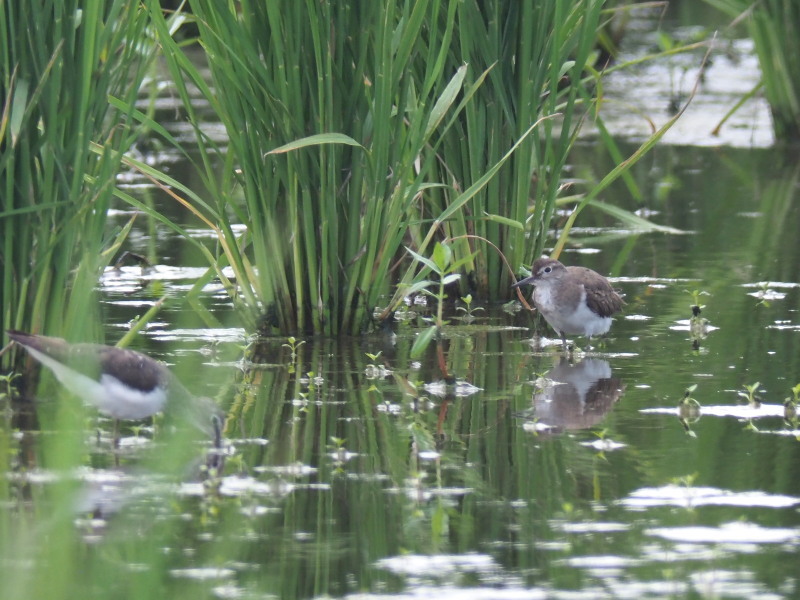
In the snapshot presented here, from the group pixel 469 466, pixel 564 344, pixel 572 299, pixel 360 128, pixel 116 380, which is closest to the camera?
pixel 469 466

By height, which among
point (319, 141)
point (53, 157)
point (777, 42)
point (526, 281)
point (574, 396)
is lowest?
point (574, 396)

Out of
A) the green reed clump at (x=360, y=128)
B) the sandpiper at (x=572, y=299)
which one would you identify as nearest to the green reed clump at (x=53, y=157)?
the green reed clump at (x=360, y=128)

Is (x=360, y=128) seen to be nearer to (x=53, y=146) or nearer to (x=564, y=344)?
(x=564, y=344)

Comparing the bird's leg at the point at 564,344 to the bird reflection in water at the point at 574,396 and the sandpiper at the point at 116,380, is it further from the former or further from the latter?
the sandpiper at the point at 116,380

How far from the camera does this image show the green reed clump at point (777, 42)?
13000mm

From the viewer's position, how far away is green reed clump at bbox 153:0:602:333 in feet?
22.5

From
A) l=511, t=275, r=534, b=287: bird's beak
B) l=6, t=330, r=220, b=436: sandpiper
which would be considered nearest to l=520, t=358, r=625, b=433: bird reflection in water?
l=511, t=275, r=534, b=287: bird's beak

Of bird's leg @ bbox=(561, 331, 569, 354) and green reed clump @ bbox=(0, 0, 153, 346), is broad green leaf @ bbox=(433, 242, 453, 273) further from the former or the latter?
green reed clump @ bbox=(0, 0, 153, 346)

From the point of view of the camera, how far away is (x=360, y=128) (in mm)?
7109

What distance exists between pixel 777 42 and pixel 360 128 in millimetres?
7013

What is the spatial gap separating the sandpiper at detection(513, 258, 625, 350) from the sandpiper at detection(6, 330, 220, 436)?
2.22 m

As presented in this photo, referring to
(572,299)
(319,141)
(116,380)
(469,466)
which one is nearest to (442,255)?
(319,141)

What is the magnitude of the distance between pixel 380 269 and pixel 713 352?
1.67m

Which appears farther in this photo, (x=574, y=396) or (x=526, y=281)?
(x=526, y=281)
